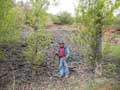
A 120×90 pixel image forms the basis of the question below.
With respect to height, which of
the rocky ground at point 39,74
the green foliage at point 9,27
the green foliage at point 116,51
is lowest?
the rocky ground at point 39,74

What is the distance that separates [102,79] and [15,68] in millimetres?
5516

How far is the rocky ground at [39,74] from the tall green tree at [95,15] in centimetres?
242

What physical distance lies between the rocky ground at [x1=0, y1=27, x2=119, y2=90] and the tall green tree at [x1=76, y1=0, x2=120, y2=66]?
95.1 inches

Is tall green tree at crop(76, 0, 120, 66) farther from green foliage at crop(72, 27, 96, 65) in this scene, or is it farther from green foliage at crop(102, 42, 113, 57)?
green foliage at crop(102, 42, 113, 57)

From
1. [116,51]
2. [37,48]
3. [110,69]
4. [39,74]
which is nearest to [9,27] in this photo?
[37,48]

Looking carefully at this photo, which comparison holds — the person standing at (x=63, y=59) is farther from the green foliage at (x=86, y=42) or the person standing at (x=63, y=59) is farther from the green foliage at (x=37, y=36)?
the green foliage at (x=37, y=36)

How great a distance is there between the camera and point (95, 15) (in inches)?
658

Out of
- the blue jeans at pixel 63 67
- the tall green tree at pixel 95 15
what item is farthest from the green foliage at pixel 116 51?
the tall green tree at pixel 95 15

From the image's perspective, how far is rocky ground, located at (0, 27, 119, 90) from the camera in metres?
18.2

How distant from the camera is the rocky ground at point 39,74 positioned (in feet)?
59.8

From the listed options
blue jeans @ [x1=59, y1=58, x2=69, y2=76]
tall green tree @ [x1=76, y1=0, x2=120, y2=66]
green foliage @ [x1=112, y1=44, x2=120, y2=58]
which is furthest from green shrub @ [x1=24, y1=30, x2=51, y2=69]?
green foliage @ [x1=112, y1=44, x2=120, y2=58]

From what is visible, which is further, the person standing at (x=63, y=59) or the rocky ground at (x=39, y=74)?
the person standing at (x=63, y=59)

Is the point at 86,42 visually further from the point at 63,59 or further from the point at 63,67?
the point at 63,67

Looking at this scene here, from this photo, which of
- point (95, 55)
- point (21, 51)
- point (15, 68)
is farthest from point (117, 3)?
point (21, 51)
